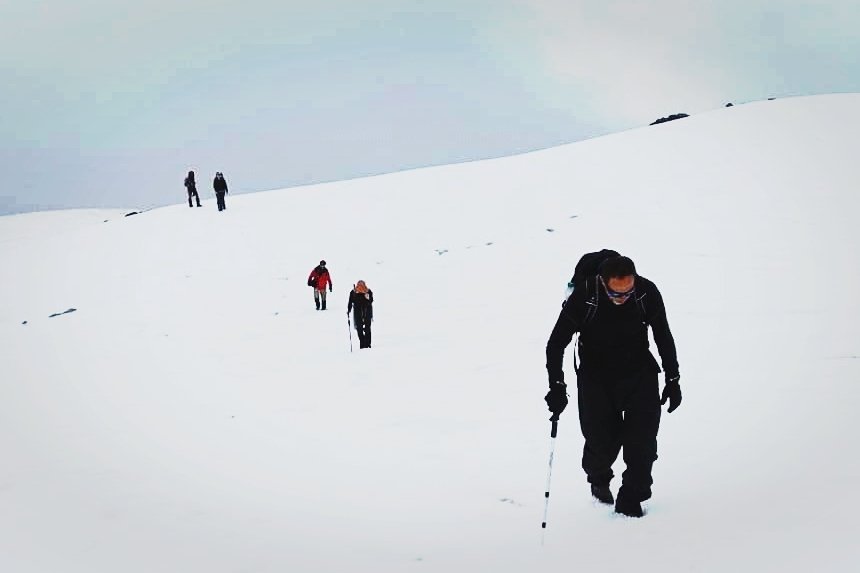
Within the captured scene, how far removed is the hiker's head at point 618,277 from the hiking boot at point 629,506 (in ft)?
4.38

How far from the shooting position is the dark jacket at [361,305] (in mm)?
12883

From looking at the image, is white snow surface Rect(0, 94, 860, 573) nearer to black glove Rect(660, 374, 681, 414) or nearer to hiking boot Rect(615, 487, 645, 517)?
hiking boot Rect(615, 487, 645, 517)

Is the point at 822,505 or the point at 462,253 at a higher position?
the point at 462,253

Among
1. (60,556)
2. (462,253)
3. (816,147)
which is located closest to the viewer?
(60,556)

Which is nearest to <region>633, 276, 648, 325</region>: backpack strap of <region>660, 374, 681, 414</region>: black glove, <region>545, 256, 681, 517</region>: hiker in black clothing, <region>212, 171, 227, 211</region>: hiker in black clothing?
<region>545, 256, 681, 517</region>: hiker in black clothing

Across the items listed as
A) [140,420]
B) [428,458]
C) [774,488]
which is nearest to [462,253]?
[140,420]

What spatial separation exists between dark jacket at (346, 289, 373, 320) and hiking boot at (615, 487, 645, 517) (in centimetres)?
862

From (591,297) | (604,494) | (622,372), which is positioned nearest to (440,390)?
(604,494)

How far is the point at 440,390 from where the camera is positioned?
30.4 ft

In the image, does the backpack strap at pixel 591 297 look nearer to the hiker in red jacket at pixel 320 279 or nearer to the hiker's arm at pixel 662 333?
the hiker's arm at pixel 662 333

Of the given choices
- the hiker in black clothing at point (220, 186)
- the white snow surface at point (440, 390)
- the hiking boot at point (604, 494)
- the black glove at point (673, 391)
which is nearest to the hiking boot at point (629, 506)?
the white snow surface at point (440, 390)

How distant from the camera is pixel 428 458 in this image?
21.6 feet

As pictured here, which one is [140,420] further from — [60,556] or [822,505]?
[822,505]

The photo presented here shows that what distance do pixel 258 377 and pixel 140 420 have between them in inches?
96.5
